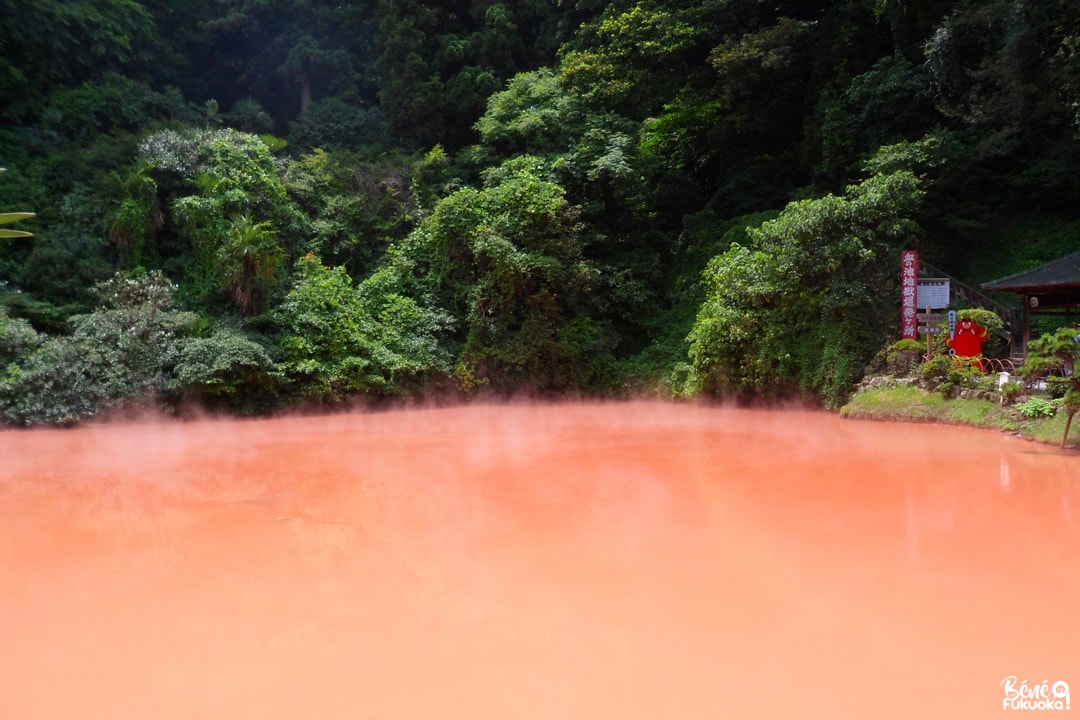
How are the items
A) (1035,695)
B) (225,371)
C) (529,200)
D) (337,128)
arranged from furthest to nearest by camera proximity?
(337,128), (529,200), (225,371), (1035,695)

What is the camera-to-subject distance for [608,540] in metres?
5.39

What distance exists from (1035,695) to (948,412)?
340 inches

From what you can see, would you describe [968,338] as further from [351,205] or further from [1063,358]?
[351,205]

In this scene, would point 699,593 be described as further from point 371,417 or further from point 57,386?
point 57,386

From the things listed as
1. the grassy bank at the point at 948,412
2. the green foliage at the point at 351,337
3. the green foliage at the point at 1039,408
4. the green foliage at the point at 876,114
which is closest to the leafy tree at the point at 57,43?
the green foliage at the point at 351,337

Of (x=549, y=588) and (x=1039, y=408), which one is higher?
(x=1039, y=408)

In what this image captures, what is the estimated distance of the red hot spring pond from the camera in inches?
127

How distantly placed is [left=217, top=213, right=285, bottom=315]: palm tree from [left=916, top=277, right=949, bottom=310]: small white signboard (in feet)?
38.7

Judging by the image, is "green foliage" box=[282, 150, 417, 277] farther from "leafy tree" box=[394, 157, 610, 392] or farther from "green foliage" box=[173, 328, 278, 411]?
"green foliage" box=[173, 328, 278, 411]

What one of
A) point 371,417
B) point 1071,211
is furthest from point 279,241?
point 1071,211

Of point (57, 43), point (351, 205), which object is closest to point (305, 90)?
point (351, 205)

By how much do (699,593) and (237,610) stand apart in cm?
252

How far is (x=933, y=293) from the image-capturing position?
12.4m

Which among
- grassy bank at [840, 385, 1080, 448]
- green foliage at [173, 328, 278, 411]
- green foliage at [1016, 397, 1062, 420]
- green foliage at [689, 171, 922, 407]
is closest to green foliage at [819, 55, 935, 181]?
green foliage at [689, 171, 922, 407]
